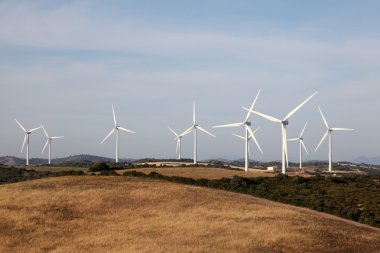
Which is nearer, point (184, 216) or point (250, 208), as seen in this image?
point (184, 216)

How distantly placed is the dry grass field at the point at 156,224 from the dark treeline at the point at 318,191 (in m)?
12.3

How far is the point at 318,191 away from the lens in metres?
88.2

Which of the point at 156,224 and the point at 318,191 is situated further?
the point at 318,191

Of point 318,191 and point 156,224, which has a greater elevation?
point 318,191

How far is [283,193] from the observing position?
83688 millimetres

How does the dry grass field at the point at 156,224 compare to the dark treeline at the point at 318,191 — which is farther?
the dark treeline at the point at 318,191

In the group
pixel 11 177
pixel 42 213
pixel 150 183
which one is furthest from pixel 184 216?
pixel 11 177

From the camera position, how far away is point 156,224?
51.7 m

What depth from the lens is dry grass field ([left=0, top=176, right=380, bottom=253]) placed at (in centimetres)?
4378

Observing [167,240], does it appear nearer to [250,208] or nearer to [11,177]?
[250,208]

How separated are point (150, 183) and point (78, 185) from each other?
1022 cm

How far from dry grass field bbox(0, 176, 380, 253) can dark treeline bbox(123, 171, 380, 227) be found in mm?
12263

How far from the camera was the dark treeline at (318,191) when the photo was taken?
70.0 metres

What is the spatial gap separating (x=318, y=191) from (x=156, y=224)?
44.1 m
